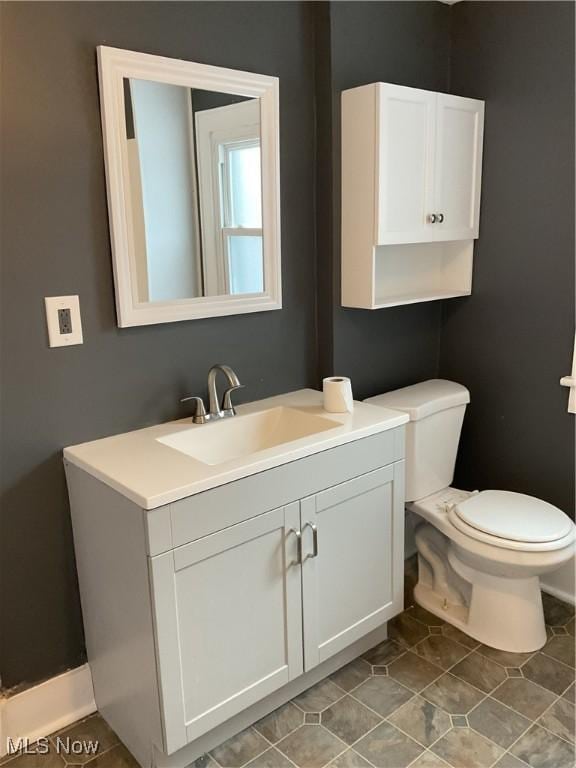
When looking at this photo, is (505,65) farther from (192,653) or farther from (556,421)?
(192,653)

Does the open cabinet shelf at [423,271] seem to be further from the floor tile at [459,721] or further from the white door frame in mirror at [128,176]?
the floor tile at [459,721]

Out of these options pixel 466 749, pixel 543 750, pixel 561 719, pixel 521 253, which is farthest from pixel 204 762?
pixel 521 253

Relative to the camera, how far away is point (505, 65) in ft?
7.87

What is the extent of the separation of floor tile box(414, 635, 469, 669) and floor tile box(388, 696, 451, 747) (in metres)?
0.20

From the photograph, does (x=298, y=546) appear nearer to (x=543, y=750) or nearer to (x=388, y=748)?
(x=388, y=748)

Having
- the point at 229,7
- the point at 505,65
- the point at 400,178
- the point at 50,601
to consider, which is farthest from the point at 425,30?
the point at 50,601

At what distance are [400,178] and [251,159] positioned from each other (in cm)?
51

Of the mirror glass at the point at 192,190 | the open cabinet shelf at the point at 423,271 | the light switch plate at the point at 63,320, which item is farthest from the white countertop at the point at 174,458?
the open cabinet shelf at the point at 423,271

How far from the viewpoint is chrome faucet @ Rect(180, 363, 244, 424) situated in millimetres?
2033

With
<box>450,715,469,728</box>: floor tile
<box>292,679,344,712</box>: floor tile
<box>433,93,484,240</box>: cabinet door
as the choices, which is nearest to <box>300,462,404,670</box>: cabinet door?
<box>292,679,344,712</box>: floor tile

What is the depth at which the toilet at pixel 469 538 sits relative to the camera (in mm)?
2158

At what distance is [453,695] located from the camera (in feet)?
6.83

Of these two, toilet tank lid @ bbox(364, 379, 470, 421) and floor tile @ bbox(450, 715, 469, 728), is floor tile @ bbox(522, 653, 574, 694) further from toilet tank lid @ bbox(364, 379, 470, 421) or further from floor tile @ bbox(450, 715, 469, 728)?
toilet tank lid @ bbox(364, 379, 470, 421)

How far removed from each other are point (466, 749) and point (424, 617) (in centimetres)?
63
